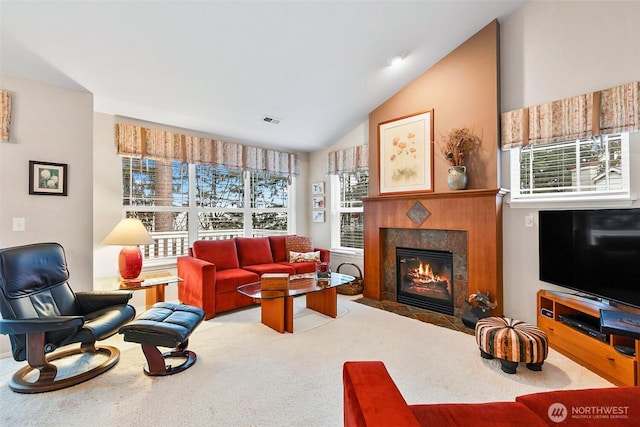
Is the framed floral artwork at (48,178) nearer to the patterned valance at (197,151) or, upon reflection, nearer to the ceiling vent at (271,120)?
the patterned valance at (197,151)

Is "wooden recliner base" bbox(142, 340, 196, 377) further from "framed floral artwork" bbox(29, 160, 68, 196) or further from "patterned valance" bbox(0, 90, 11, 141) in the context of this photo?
"patterned valance" bbox(0, 90, 11, 141)

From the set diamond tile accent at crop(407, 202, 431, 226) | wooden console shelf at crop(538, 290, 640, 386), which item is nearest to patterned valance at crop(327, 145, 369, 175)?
diamond tile accent at crop(407, 202, 431, 226)

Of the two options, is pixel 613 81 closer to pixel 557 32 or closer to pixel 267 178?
pixel 557 32

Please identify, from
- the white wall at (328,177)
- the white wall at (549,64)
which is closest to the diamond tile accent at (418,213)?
the white wall at (549,64)

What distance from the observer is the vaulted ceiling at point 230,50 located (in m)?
2.38

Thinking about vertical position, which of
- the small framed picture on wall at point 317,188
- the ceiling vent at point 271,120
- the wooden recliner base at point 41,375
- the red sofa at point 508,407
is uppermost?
the ceiling vent at point 271,120

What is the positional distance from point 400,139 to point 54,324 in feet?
13.0

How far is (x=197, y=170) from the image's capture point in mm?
4484

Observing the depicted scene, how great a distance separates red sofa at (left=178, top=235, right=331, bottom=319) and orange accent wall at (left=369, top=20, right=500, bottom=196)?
2.39 metres

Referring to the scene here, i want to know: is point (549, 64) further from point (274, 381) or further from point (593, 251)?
point (274, 381)

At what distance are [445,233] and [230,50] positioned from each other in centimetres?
310

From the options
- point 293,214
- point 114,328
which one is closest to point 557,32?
point 293,214

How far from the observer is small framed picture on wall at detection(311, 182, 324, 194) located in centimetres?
556

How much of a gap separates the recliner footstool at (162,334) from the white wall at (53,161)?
124 centimetres
